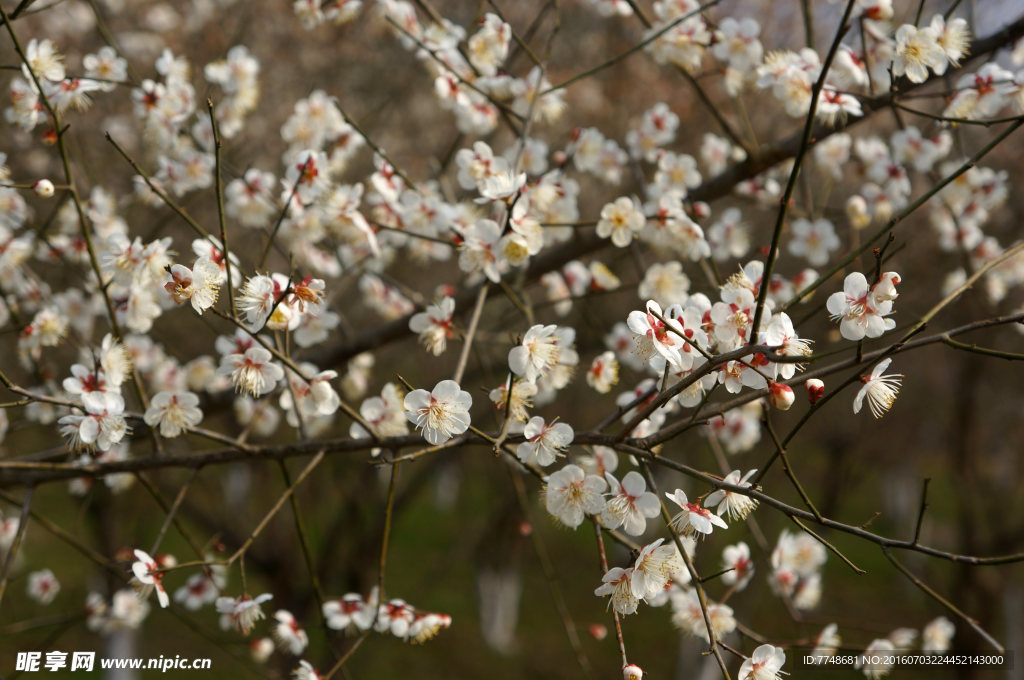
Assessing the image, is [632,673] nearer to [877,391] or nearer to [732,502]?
[732,502]

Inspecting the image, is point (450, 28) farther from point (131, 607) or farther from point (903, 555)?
point (903, 555)

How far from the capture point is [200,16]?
5312mm

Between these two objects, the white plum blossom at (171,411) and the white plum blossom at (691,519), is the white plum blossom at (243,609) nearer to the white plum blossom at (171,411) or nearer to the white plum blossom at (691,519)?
the white plum blossom at (171,411)

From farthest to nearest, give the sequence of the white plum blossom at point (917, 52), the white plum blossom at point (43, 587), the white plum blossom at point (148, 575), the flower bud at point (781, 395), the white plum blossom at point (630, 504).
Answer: the white plum blossom at point (43, 587), the white plum blossom at point (917, 52), the white plum blossom at point (148, 575), the white plum blossom at point (630, 504), the flower bud at point (781, 395)

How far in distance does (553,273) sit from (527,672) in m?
8.16

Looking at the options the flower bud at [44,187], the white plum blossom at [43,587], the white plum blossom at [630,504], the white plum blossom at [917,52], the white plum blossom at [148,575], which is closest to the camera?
the white plum blossom at [630,504]

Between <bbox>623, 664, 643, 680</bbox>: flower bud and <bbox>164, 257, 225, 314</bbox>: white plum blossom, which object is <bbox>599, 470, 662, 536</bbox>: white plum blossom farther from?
<bbox>164, 257, 225, 314</bbox>: white plum blossom

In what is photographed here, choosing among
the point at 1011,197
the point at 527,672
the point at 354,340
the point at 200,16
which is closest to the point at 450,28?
the point at 354,340

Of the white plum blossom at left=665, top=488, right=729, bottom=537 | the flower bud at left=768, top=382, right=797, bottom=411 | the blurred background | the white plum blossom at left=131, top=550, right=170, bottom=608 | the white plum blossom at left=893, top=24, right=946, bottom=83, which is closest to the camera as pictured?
the flower bud at left=768, top=382, right=797, bottom=411

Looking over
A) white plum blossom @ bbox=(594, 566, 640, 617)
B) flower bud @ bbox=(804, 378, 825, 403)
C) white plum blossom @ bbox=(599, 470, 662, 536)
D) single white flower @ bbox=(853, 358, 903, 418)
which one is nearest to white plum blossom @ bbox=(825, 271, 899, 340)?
single white flower @ bbox=(853, 358, 903, 418)

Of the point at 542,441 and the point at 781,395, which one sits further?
the point at 542,441

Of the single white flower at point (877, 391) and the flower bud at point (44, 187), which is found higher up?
the flower bud at point (44, 187)

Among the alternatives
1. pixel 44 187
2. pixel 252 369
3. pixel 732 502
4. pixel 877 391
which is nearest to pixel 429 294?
pixel 44 187

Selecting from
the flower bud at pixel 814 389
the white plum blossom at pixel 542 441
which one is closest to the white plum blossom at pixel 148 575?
the white plum blossom at pixel 542 441
